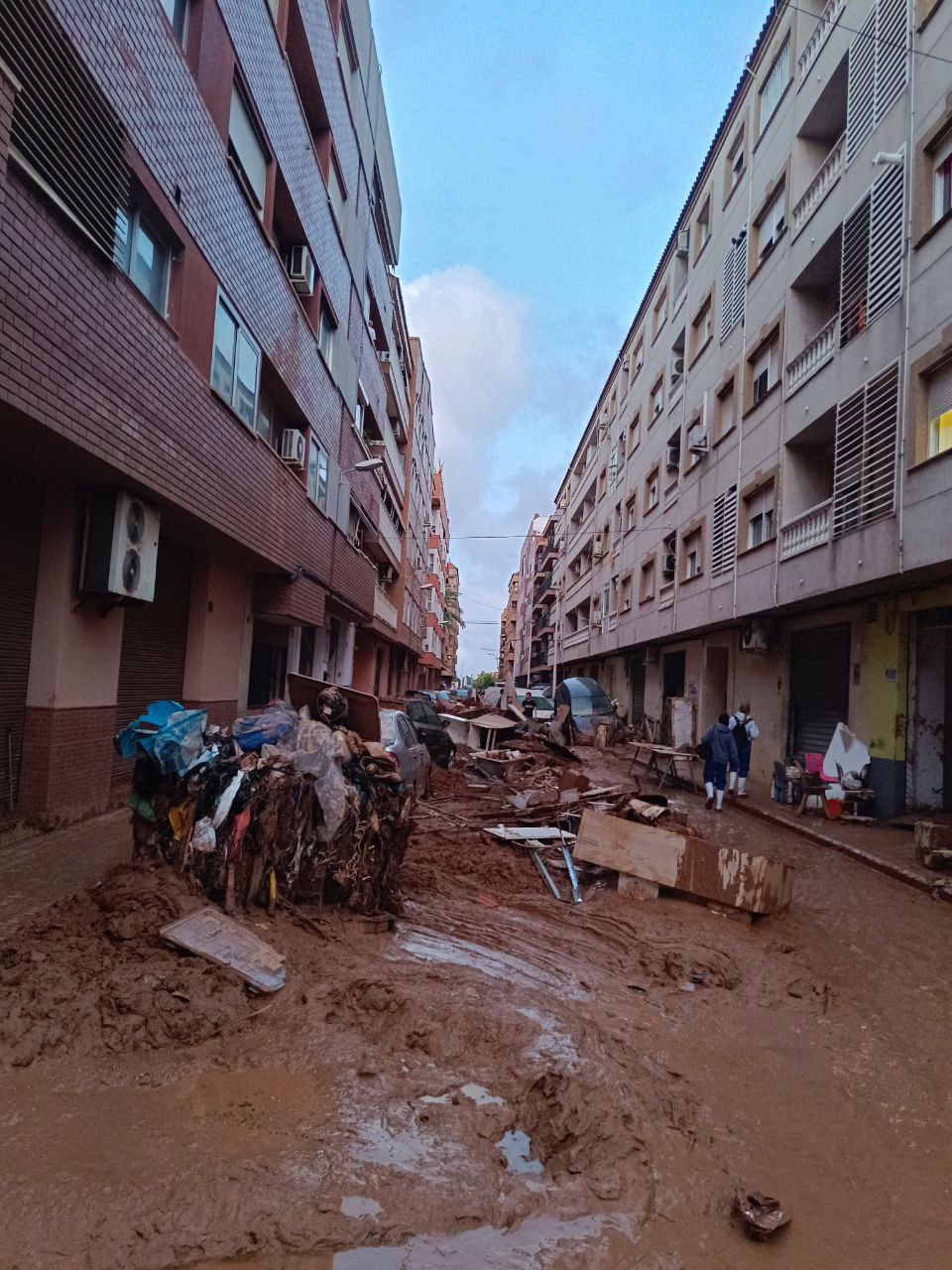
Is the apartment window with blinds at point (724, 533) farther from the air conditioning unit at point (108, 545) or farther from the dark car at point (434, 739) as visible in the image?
the air conditioning unit at point (108, 545)

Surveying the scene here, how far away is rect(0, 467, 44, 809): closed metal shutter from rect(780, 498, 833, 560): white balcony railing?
445 inches

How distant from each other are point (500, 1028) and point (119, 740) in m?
3.22

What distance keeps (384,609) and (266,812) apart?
21.9 meters

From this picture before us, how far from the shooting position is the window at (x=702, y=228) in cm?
2108

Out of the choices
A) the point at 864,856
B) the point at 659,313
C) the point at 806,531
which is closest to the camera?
the point at 864,856

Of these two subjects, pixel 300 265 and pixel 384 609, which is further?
pixel 384 609

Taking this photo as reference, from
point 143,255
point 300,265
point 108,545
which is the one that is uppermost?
point 300,265

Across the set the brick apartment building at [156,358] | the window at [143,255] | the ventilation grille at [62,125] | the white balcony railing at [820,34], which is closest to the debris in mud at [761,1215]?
the brick apartment building at [156,358]

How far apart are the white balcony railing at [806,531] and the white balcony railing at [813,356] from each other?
2.45m

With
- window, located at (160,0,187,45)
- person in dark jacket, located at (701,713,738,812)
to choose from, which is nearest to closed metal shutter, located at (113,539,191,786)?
window, located at (160,0,187,45)

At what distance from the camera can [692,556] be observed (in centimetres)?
2050

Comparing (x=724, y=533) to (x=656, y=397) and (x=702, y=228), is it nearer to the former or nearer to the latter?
(x=656, y=397)

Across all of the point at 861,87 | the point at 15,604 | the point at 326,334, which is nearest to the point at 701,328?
the point at 861,87

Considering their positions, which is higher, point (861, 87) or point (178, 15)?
point (861, 87)
